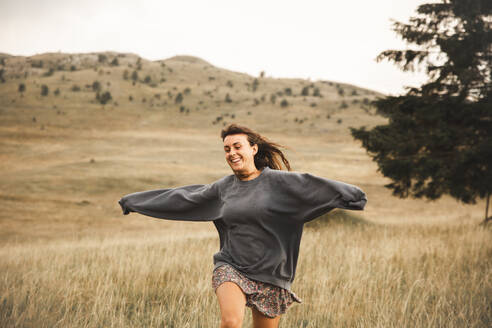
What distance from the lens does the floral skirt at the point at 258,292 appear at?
8.70ft

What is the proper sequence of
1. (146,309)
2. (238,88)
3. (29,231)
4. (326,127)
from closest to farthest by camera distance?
(146,309) → (29,231) → (326,127) → (238,88)

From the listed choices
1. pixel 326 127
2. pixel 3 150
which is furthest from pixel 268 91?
pixel 3 150

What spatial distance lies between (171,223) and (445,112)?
12124 millimetres

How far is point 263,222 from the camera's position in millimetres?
2785

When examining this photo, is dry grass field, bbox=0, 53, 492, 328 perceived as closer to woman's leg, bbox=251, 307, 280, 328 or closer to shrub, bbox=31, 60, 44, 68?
woman's leg, bbox=251, 307, 280, 328

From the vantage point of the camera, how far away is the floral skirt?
2652 millimetres

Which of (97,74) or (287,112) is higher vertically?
(97,74)

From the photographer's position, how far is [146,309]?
4477mm

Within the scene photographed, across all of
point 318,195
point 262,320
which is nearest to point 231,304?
point 262,320

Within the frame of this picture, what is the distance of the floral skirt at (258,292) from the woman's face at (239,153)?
2.42ft

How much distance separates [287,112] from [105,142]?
24411 millimetres

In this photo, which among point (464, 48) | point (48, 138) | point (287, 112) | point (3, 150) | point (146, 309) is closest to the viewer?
point (146, 309)

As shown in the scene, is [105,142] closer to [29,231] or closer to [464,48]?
[29,231]

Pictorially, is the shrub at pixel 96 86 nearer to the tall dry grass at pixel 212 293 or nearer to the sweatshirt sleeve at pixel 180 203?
the tall dry grass at pixel 212 293
